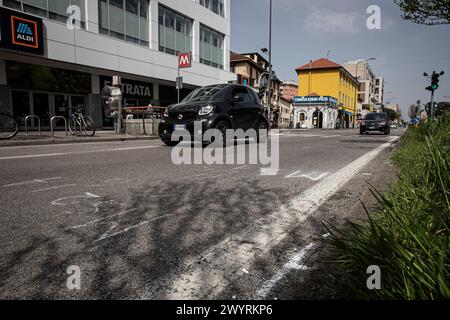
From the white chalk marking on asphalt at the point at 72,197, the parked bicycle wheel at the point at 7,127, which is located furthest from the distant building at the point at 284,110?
the white chalk marking on asphalt at the point at 72,197

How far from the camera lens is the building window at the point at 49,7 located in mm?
14134

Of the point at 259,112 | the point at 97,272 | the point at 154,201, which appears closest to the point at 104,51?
the point at 259,112

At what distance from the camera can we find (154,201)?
3.08m

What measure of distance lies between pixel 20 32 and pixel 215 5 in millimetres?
18024

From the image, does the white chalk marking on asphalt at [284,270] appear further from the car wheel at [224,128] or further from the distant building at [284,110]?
the distant building at [284,110]

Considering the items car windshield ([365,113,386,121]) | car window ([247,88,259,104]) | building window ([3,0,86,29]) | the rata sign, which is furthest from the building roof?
car window ([247,88,259,104])

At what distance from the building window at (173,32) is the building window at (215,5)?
9.45ft

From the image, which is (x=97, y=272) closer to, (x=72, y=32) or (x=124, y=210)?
(x=124, y=210)

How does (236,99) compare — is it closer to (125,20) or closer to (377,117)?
(125,20)

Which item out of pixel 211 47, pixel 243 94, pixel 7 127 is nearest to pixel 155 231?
pixel 243 94

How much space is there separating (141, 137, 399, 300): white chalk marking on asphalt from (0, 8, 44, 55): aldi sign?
1547cm

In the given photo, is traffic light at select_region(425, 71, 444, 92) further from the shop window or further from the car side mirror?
the shop window

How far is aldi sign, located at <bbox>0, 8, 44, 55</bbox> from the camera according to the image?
1321cm

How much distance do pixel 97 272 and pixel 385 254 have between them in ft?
4.72
